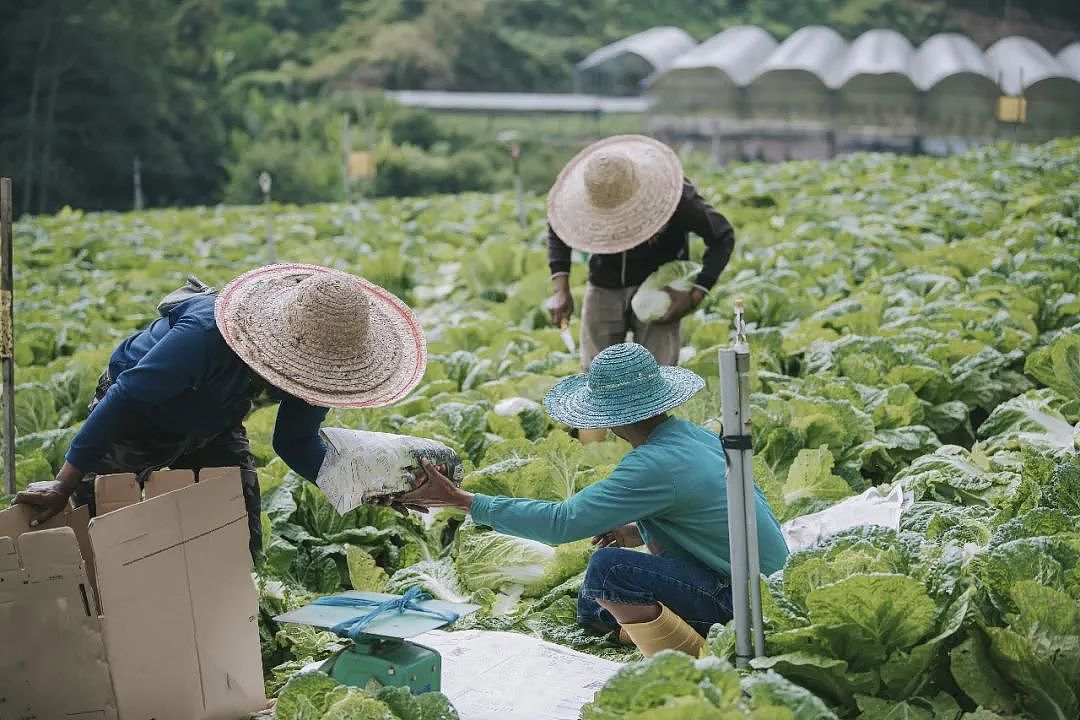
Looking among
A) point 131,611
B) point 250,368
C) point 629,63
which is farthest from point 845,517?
point 629,63

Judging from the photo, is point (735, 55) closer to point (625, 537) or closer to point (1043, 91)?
point (1043, 91)

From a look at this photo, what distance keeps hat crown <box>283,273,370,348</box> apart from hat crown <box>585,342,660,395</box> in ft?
2.08

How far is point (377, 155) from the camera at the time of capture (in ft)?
101

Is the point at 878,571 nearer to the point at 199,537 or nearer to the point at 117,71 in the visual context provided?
the point at 199,537

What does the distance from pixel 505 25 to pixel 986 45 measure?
1745 centimetres

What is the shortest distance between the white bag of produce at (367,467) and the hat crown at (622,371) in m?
0.49

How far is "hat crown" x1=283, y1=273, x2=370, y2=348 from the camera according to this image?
293 centimetres

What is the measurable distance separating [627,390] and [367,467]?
27.9 inches

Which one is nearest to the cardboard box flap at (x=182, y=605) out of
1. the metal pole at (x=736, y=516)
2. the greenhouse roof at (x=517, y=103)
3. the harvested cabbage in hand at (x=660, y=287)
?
the metal pole at (x=736, y=516)

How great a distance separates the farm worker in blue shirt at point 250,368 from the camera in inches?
115

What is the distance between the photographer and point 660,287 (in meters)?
4.94

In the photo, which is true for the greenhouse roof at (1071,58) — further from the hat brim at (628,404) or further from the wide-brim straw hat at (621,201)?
the hat brim at (628,404)

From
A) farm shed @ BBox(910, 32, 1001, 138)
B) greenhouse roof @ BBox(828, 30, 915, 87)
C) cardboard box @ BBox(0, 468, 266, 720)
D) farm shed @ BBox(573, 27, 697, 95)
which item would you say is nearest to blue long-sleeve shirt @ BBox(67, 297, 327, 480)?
cardboard box @ BBox(0, 468, 266, 720)

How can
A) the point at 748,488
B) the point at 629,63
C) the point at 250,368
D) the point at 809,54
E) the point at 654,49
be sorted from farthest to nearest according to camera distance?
the point at 629,63 < the point at 654,49 < the point at 809,54 < the point at 250,368 < the point at 748,488
